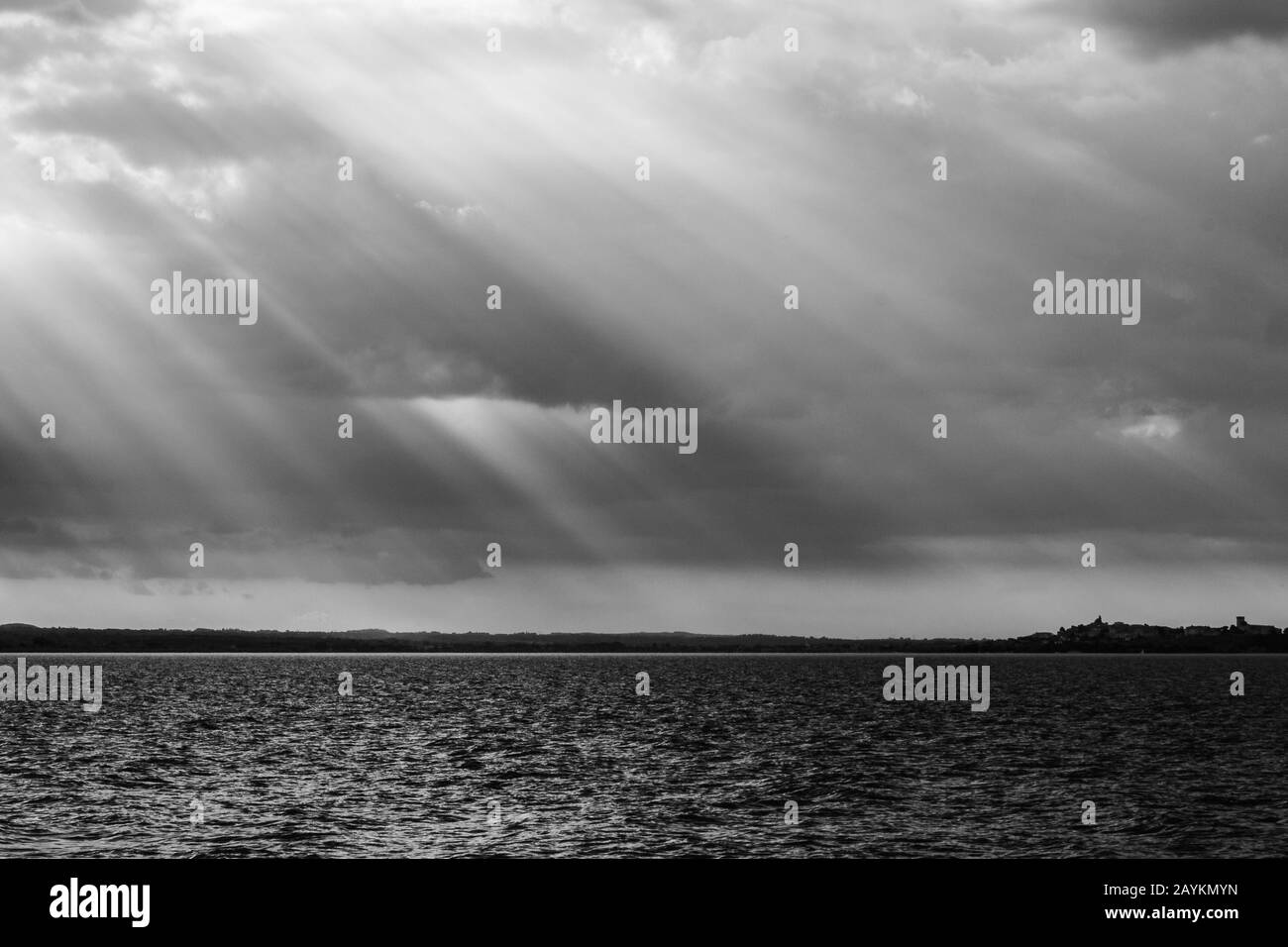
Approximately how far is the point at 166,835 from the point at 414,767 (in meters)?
22.4

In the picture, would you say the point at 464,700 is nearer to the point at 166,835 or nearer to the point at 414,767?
the point at 414,767

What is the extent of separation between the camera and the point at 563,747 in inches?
2948

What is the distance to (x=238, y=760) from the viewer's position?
220 ft

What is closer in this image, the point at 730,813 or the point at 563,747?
the point at 730,813

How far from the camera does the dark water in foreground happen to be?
1630 inches

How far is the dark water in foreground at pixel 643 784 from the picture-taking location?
41406 millimetres

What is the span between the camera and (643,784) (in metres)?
56.6

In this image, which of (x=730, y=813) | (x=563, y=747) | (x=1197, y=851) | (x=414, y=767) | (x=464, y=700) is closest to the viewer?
(x=1197, y=851)
